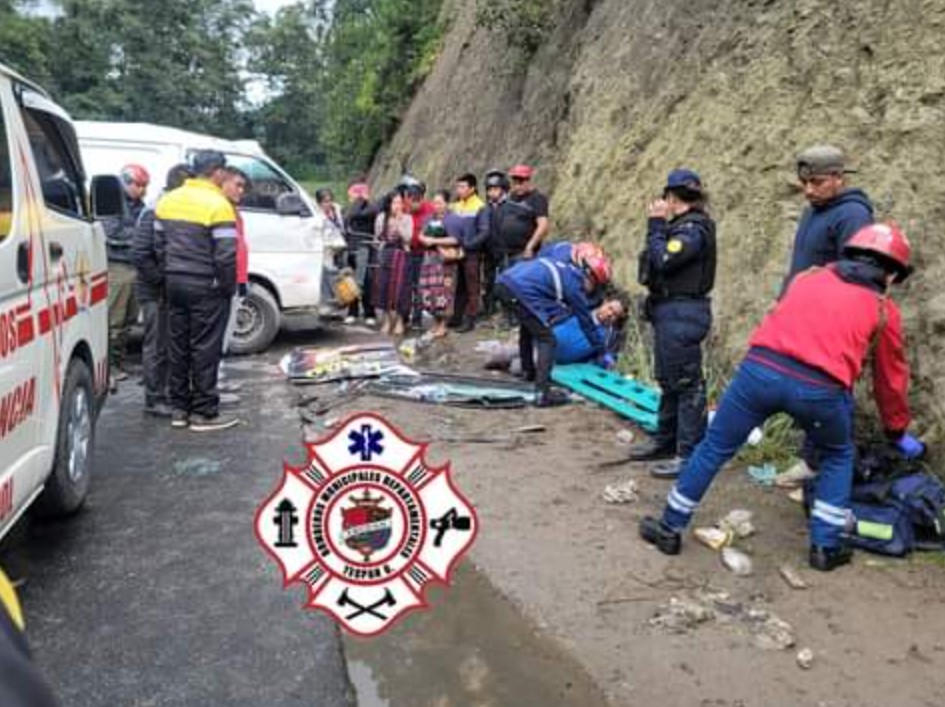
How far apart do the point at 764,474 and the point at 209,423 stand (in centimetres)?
372

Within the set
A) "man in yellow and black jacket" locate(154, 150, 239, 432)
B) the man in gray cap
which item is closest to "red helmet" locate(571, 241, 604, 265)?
the man in gray cap

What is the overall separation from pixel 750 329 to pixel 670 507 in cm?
257

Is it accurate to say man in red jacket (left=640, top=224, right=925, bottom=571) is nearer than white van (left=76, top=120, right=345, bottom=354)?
Yes

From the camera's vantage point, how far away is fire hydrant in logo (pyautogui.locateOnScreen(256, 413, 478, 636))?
2.12 metres

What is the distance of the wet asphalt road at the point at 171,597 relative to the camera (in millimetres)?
3119

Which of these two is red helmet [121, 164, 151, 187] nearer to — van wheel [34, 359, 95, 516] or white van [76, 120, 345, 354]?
white van [76, 120, 345, 354]

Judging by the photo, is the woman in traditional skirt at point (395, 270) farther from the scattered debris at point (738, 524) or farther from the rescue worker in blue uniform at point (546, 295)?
the scattered debris at point (738, 524)

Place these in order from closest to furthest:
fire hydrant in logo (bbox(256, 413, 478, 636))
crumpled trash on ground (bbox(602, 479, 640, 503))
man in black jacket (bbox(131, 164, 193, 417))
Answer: fire hydrant in logo (bbox(256, 413, 478, 636)) < crumpled trash on ground (bbox(602, 479, 640, 503)) < man in black jacket (bbox(131, 164, 193, 417))

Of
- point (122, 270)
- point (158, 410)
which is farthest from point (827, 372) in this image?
point (122, 270)

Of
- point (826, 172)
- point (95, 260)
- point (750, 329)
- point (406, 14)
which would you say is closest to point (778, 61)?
point (750, 329)

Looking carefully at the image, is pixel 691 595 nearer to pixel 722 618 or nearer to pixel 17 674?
pixel 722 618

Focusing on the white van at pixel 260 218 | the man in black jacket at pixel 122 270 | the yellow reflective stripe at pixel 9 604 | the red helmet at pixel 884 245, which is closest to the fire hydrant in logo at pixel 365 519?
the yellow reflective stripe at pixel 9 604

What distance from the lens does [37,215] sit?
148 inches

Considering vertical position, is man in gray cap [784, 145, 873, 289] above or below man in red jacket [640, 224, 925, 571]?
above
